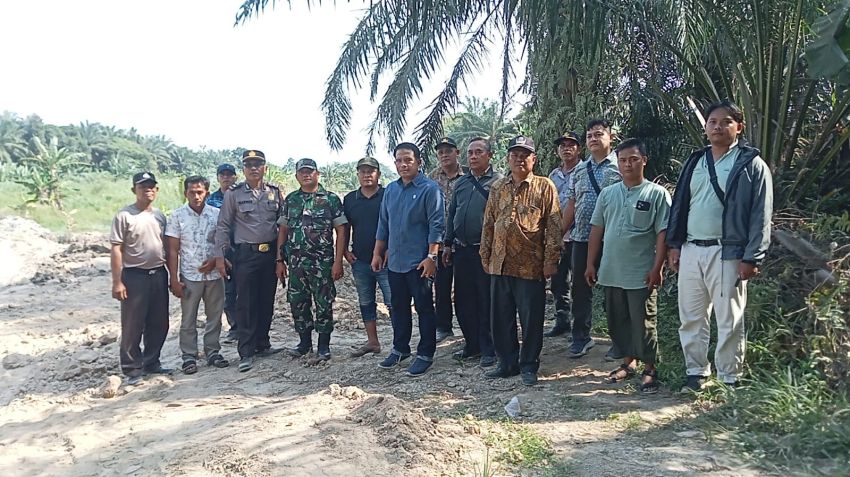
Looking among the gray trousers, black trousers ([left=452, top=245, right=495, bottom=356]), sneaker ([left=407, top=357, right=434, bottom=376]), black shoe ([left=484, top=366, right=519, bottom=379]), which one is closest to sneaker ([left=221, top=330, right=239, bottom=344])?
the gray trousers

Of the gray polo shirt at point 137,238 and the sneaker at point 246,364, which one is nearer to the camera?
the gray polo shirt at point 137,238

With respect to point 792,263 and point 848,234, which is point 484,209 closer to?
point 792,263

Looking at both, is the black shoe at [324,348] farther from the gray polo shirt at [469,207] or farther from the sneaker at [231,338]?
the gray polo shirt at [469,207]

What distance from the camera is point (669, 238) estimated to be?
3.91 metres

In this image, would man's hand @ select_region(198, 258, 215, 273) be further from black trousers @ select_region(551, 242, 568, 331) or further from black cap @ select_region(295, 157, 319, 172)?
black trousers @ select_region(551, 242, 568, 331)

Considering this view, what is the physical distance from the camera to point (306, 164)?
5.16m

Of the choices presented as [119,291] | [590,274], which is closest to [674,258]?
[590,274]

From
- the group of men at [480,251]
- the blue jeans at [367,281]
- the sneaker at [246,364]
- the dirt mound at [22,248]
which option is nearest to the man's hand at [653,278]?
the group of men at [480,251]

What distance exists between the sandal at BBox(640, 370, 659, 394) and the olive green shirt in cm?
94

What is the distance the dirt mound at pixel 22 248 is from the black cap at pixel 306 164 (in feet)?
27.3

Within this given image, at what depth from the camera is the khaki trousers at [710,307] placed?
3580 mm

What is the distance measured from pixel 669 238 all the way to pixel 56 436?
13.7 feet

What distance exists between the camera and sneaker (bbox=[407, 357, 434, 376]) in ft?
15.9

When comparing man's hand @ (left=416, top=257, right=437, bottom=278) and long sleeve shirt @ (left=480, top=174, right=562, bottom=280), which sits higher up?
long sleeve shirt @ (left=480, top=174, right=562, bottom=280)
